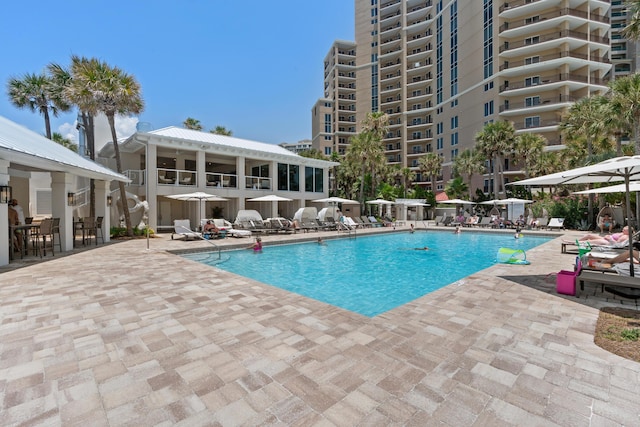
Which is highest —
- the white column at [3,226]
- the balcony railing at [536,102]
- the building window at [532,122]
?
the balcony railing at [536,102]

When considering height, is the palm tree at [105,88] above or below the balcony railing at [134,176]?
above

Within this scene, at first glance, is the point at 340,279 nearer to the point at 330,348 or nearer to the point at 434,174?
the point at 330,348

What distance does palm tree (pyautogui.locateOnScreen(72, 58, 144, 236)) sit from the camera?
14211 mm

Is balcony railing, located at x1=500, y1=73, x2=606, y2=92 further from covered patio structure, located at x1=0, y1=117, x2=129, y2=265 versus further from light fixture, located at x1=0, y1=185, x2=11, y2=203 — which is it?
light fixture, located at x1=0, y1=185, x2=11, y2=203

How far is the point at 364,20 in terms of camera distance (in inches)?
2601

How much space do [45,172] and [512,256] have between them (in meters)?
17.5

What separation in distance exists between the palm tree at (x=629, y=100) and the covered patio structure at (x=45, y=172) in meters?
25.2

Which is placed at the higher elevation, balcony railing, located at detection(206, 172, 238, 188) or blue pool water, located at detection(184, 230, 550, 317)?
balcony railing, located at detection(206, 172, 238, 188)

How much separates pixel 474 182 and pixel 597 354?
44391mm

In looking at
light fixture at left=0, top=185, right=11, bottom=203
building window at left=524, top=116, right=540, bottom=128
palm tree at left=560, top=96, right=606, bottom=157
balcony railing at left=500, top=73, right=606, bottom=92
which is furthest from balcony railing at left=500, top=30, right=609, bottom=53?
light fixture at left=0, top=185, right=11, bottom=203

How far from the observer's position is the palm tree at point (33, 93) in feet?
68.3

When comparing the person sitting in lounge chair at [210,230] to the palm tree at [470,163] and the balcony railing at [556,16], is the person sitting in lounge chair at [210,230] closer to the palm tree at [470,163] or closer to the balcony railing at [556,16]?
the palm tree at [470,163]

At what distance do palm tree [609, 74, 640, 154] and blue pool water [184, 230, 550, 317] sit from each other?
7.92 meters

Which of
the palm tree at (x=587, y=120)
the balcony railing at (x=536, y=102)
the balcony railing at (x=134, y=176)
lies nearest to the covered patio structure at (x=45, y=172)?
the balcony railing at (x=134, y=176)
